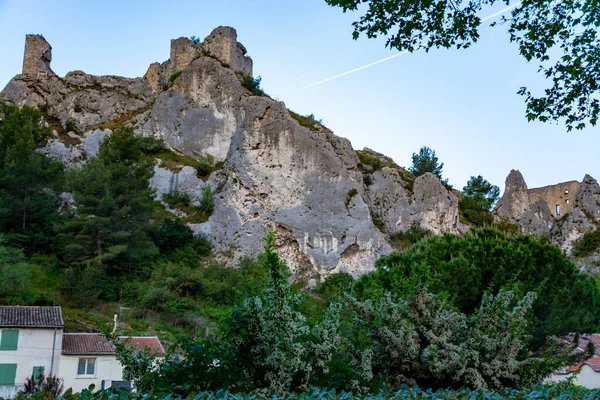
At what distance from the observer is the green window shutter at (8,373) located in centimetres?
2358

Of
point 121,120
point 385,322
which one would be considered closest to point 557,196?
point 121,120

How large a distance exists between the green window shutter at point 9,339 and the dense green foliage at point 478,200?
130 ft

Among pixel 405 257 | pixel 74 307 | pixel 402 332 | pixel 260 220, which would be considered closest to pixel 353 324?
pixel 402 332

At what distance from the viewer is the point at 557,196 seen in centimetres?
6059

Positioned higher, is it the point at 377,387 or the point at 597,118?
the point at 597,118

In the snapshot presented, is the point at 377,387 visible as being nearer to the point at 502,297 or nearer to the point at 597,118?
the point at 502,297

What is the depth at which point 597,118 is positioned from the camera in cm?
870

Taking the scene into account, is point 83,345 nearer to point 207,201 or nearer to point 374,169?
point 207,201

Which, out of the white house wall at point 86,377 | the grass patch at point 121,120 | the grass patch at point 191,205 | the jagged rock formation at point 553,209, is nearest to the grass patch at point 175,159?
the grass patch at point 191,205

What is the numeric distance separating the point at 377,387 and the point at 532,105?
521 centimetres

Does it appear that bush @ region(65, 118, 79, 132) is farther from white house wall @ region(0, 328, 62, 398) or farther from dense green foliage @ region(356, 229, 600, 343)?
dense green foliage @ region(356, 229, 600, 343)

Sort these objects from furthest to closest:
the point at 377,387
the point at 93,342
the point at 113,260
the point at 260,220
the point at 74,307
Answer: the point at 260,220 → the point at 113,260 → the point at 74,307 → the point at 93,342 → the point at 377,387

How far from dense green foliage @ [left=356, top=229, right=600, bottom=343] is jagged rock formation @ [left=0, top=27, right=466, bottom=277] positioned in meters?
25.8

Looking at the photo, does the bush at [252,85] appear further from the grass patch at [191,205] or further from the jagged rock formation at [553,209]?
the jagged rock formation at [553,209]
